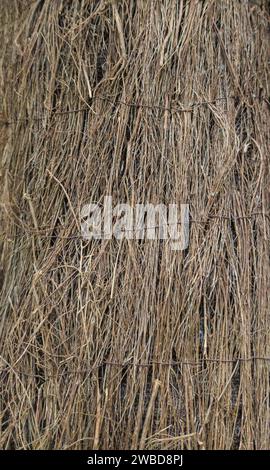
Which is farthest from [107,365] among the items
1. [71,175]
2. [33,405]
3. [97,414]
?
[71,175]

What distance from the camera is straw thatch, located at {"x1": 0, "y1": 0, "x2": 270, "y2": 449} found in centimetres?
213

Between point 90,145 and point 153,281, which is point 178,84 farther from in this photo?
point 153,281

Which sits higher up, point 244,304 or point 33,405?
point 244,304

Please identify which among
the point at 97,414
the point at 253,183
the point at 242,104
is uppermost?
the point at 242,104

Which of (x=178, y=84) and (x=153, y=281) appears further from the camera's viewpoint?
(x=178, y=84)

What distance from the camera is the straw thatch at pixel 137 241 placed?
2.13m

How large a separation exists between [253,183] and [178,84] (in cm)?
46

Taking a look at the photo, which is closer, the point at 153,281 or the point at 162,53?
the point at 153,281

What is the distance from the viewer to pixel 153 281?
218 centimetres

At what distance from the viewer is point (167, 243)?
7.25 feet

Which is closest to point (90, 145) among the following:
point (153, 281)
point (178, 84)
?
point (178, 84)

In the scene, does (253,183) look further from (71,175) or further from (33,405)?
(33,405)

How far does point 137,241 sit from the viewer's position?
2.23m

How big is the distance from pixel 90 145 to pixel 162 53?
43cm
